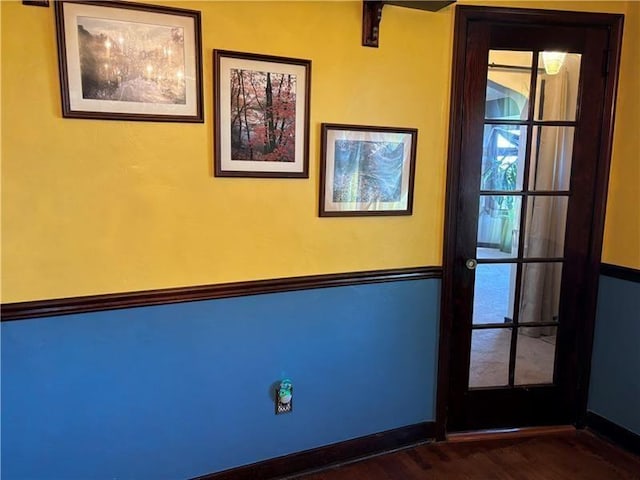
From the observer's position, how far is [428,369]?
227cm

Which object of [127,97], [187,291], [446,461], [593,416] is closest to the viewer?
[127,97]

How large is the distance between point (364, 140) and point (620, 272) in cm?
143

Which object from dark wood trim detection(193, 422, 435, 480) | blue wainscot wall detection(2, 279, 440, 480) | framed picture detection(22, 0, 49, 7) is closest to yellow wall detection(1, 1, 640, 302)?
framed picture detection(22, 0, 49, 7)

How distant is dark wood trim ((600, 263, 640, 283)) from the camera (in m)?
2.18

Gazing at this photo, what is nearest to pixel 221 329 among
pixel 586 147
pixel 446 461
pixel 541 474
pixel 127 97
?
pixel 127 97

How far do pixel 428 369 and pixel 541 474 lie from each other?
2.15 feet

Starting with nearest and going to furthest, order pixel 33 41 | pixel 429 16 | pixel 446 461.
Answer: pixel 33 41, pixel 429 16, pixel 446 461

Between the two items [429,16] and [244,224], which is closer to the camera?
[244,224]

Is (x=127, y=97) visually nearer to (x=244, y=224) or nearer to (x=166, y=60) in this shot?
(x=166, y=60)

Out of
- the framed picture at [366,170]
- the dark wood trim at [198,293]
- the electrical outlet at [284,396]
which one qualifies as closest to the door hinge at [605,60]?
the framed picture at [366,170]

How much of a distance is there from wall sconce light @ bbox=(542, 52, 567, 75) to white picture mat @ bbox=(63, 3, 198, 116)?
1.62m

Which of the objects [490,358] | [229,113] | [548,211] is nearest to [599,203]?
[548,211]

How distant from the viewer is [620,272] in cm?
224

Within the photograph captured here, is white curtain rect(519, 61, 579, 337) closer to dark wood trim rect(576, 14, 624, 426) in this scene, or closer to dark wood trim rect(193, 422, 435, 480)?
dark wood trim rect(576, 14, 624, 426)
